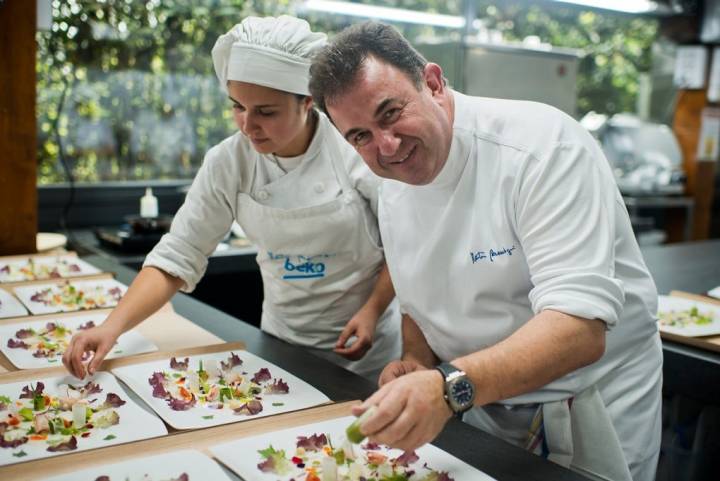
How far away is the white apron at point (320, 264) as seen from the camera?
1928mm

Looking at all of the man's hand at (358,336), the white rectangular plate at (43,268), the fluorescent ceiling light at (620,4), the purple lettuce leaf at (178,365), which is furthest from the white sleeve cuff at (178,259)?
the fluorescent ceiling light at (620,4)

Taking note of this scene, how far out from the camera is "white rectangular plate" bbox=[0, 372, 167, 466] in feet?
3.92

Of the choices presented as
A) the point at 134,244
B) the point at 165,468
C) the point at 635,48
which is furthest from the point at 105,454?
the point at 635,48

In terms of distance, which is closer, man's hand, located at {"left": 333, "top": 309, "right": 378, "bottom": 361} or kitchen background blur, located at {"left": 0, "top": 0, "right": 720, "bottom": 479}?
man's hand, located at {"left": 333, "top": 309, "right": 378, "bottom": 361}

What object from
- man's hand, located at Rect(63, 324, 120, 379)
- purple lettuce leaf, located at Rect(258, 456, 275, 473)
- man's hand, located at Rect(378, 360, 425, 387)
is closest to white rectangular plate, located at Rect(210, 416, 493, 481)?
purple lettuce leaf, located at Rect(258, 456, 275, 473)

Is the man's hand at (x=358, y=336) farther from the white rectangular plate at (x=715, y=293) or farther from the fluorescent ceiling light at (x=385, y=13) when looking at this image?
the fluorescent ceiling light at (x=385, y=13)

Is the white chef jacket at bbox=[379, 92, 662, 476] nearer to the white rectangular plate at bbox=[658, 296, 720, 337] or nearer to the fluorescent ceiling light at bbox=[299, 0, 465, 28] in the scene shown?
the white rectangular plate at bbox=[658, 296, 720, 337]

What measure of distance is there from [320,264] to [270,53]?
0.57 meters

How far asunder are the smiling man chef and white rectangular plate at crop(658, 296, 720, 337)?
491 millimetres

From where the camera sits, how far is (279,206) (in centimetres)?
196

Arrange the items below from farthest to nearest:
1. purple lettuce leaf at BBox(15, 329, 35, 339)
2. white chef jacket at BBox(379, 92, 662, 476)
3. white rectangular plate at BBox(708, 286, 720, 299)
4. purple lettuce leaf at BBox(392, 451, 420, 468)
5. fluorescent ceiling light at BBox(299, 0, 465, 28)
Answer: fluorescent ceiling light at BBox(299, 0, 465, 28), white rectangular plate at BBox(708, 286, 720, 299), purple lettuce leaf at BBox(15, 329, 35, 339), white chef jacket at BBox(379, 92, 662, 476), purple lettuce leaf at BBox(392, 451, 420, 468)

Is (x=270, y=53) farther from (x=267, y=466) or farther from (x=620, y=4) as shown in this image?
(x=620, y=4)

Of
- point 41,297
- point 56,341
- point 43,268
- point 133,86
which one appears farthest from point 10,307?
point 133,86

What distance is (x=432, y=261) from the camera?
A: 5.01 ft
